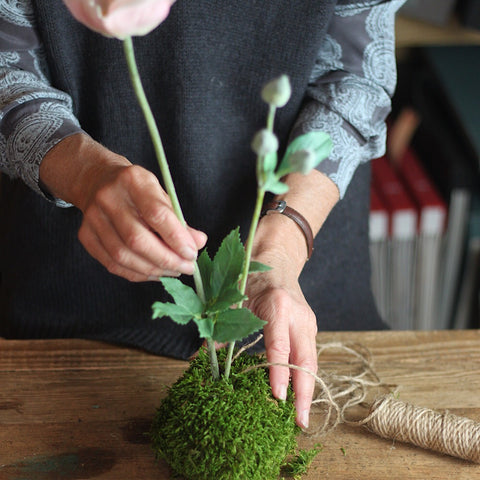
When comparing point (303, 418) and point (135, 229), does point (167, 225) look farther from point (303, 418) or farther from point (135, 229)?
point (303, 418)

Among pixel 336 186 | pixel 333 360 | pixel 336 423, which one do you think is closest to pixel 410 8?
pixel 336 186

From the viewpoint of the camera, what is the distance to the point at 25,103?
32.6 inches

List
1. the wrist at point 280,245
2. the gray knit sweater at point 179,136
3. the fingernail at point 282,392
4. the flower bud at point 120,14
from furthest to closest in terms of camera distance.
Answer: the gray knit sweater at point 179,136
the wrist at point 280,245
the fingernail at point 282,392
the flower bud at point 120,14

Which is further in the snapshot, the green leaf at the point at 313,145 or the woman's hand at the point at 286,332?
the woman's hand at the point at 286,332

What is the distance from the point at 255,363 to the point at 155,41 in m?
0.47

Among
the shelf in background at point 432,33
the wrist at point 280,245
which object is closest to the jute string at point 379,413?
the wrist at point 280,245

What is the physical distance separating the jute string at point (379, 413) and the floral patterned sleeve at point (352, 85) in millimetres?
247

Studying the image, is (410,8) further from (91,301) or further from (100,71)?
(91,301)

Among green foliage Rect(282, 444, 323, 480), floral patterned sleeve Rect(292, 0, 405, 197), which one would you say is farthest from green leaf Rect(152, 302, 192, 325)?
floral patterned sleeve Rect(292, 0, 405, 197)

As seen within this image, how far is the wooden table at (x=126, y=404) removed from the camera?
0.71 m

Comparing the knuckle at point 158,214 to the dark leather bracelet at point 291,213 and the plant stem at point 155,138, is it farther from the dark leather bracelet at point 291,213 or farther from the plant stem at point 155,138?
the dark leather bracelet at point 291,213

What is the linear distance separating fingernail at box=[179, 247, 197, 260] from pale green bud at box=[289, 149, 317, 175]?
14cm

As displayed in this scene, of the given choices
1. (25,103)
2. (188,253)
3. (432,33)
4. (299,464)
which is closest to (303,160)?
(188,253)

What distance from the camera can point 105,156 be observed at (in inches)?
28.2
